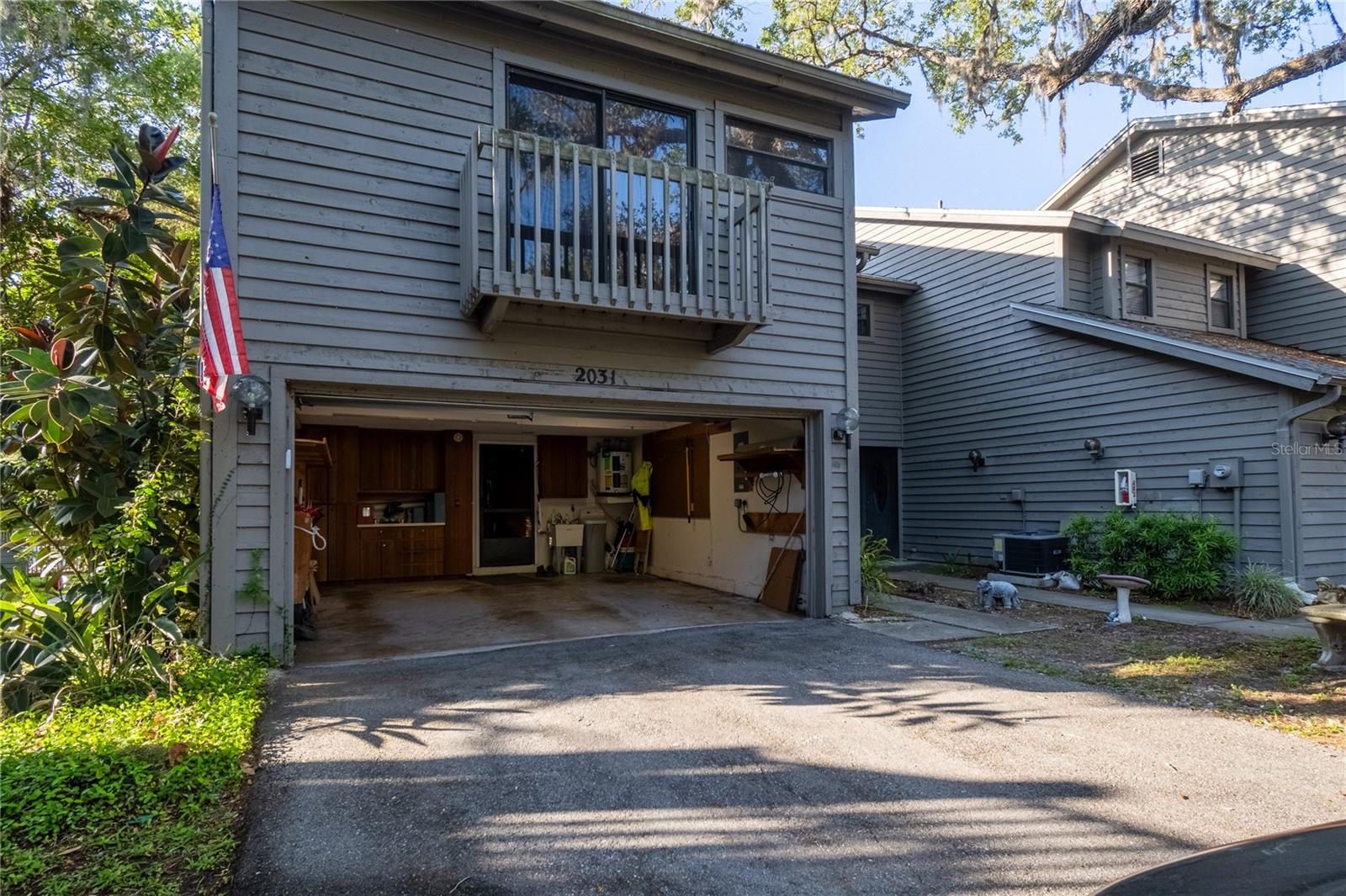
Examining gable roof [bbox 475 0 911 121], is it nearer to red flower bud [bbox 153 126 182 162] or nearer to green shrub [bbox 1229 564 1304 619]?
red flower bud [bbox 153 126 182 162]

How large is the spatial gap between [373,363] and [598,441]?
6181 mm

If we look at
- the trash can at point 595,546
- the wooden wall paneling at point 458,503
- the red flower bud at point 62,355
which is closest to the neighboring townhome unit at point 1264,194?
the trash can at point 595,546

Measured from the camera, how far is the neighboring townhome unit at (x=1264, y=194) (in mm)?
10750

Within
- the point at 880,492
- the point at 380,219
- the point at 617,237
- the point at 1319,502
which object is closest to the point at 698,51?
the point at 617,237

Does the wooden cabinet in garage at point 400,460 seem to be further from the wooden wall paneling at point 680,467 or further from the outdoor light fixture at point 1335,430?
the outdoor light fixture at point 1335,430

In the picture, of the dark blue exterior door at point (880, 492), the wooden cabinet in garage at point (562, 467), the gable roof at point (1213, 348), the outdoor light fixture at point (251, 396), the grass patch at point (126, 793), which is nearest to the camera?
the grass patch at point (126, 793)

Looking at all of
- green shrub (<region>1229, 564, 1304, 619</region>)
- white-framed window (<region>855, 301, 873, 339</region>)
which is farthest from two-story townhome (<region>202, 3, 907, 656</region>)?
white-framed window (<region>855, 301, 873, 339</region>)

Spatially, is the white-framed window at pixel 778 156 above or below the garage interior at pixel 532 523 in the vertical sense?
above

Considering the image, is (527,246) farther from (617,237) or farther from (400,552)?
(400,552)

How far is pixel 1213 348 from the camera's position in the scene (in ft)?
28.1

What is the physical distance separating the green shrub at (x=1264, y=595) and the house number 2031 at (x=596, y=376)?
7.12 meters

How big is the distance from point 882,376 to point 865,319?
1.07 meters

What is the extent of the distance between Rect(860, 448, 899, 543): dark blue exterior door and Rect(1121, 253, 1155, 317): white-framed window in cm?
429

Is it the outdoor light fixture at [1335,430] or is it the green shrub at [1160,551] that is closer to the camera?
the outdoor light fixture at [1335,430]
